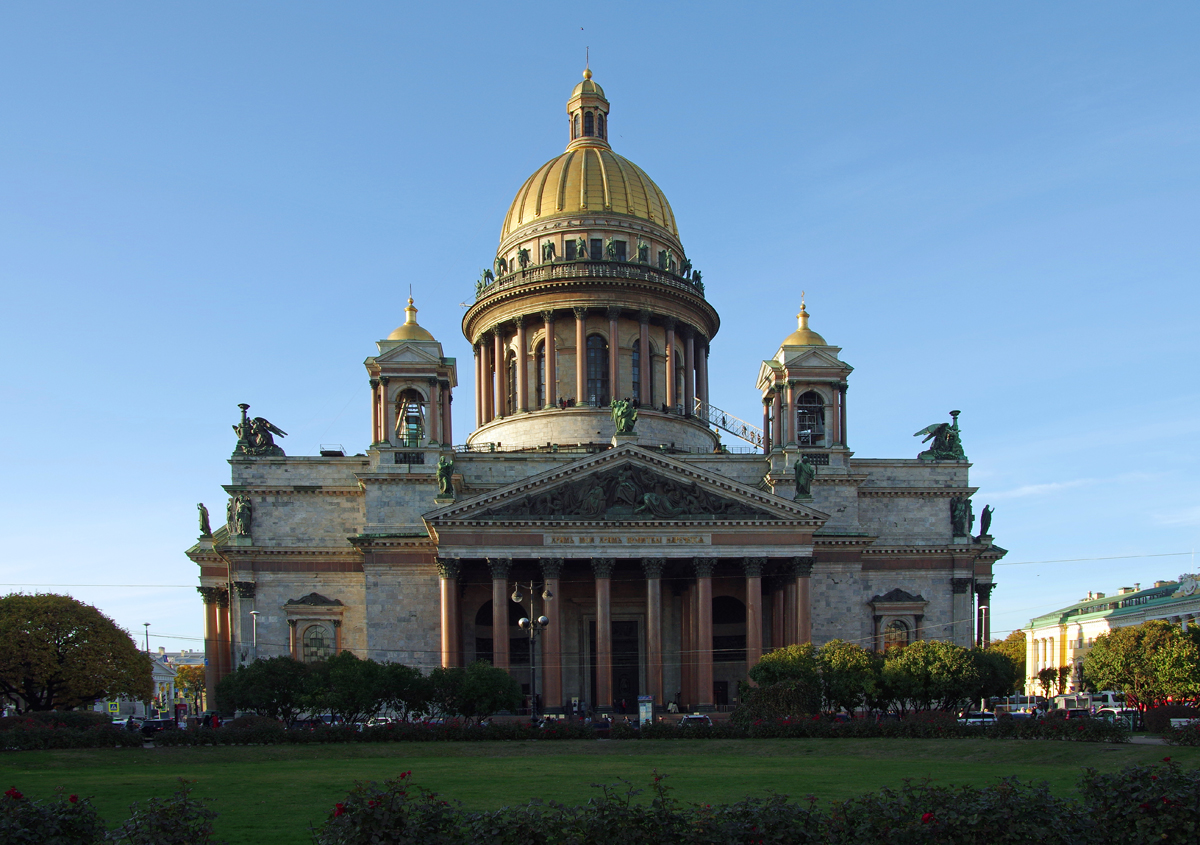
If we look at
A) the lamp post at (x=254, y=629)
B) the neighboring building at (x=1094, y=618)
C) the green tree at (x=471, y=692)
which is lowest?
the neighboring building at (x=1094, y=618)

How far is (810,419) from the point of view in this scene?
63.5m

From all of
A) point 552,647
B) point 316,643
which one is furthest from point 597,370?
point 316,643

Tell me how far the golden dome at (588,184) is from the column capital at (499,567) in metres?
28.3

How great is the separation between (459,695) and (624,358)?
98.3 ft

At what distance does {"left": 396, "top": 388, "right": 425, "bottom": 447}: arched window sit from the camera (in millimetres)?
60656

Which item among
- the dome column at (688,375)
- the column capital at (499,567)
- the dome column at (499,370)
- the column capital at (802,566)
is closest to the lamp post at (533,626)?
the column capital at (499,567)

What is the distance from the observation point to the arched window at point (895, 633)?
59.9 metres

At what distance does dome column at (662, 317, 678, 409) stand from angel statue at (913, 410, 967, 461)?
15.1m

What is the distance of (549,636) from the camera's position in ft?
171

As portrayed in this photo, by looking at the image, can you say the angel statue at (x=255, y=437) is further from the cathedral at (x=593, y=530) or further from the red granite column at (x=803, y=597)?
the red granite column at (x=803, y=597)

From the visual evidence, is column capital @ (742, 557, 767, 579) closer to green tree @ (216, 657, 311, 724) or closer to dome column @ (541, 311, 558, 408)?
dome column @ (541, 311, 558, 408)

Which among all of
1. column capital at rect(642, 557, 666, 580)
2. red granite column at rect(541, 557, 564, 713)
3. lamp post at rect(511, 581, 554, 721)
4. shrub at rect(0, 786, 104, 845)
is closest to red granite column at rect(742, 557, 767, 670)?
column capital at rect(642, 557, 666, 580)

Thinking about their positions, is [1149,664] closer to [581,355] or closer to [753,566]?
[753,566]

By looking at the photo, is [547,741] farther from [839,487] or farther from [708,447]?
[708,447]
